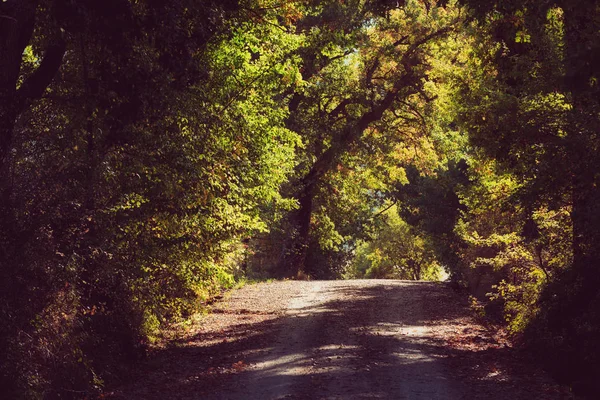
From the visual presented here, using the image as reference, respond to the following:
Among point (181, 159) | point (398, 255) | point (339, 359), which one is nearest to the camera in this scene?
point (181, 159)

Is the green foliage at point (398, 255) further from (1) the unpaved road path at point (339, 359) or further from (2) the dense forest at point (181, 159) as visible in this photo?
(2) the dense forest at point (181, 159)

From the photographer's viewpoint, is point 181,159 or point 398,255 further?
point 398,255

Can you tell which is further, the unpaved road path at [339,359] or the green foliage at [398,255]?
the green foliage at [398,255]

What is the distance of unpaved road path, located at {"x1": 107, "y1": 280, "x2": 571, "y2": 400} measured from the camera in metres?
10.5

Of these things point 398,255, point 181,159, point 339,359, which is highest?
point 181,159

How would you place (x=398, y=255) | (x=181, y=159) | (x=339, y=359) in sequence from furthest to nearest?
(x=398, y=255), (x=339, y=359), (x=181, y=159)

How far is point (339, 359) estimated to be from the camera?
12.5 m

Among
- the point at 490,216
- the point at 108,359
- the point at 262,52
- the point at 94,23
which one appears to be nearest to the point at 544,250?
the point at 490,216

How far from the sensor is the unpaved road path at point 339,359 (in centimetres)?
1048

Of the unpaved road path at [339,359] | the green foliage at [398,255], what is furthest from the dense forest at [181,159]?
the green foliage at [398,255]

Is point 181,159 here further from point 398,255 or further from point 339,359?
point 398,255

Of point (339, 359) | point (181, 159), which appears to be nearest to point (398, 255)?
point (339, 359)

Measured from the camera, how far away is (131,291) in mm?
12133

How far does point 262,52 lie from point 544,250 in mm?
8058
